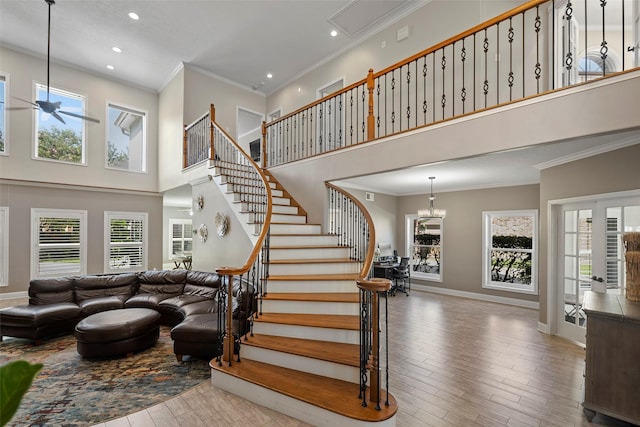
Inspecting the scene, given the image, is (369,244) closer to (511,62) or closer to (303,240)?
(303,240)

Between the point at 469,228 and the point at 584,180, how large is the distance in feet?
11.1

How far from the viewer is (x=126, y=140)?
27.6 feet

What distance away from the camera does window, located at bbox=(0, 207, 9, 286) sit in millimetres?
6266

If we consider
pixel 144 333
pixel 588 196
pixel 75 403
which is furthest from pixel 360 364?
pixel 588 196

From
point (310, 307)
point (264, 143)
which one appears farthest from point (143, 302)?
point (264, 143)

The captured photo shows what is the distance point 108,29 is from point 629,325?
9.52 meters

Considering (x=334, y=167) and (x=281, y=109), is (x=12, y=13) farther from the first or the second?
(x=334, y=167)

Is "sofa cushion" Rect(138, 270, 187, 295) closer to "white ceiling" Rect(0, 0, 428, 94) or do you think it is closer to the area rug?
the area rug

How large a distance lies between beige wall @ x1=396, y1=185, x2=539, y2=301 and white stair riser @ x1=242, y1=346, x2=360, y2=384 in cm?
560

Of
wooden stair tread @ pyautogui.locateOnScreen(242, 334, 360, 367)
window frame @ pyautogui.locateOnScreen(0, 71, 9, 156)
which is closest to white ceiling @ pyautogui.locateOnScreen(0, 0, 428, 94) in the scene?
window frame @ pyautogui.locateOnScreen(0, 71, 9, 156)

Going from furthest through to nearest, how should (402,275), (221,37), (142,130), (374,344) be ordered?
(142,130)
(402,275)
(221,37)
(374,344)

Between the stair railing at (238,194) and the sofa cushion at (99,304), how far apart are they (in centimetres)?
202

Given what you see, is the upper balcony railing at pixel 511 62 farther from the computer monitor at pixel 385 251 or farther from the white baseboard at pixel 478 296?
the white baseboard at pixel 478 296

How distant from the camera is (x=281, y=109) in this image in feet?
29.2
